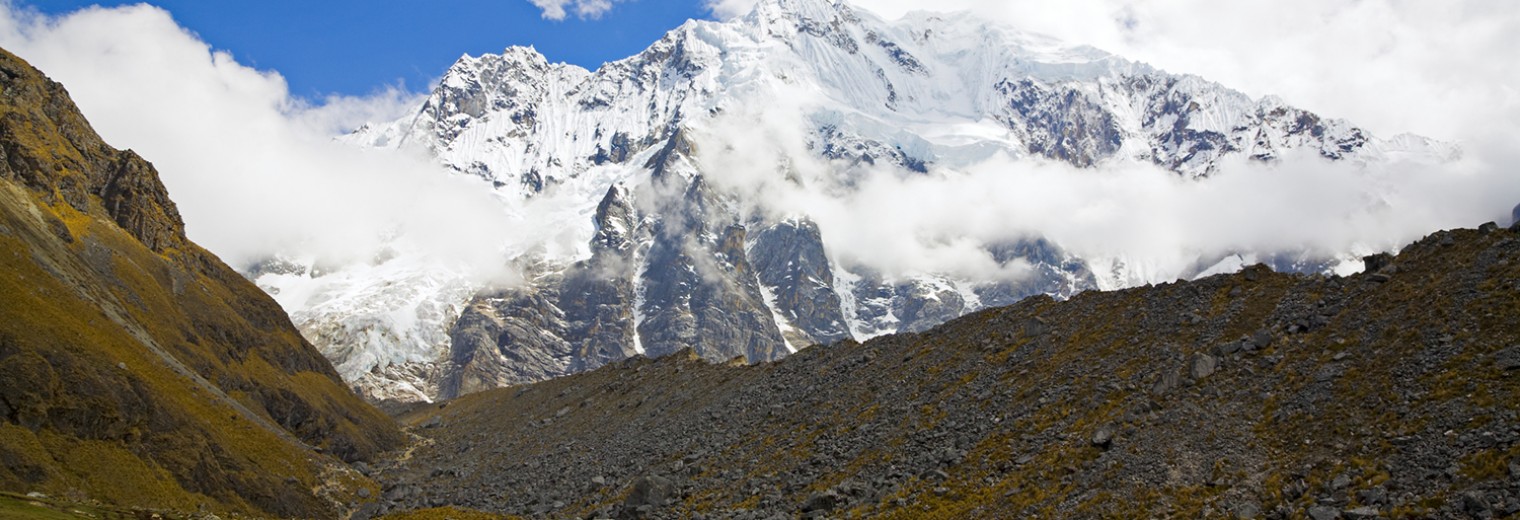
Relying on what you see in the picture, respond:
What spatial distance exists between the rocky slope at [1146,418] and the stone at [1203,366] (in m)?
0.12

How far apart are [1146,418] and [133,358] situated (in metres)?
80.6

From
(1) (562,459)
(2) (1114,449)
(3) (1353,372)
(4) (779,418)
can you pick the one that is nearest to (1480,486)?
(3) (1353,372)

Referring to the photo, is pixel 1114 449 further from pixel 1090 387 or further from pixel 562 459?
pixel 562 459

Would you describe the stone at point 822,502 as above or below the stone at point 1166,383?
below

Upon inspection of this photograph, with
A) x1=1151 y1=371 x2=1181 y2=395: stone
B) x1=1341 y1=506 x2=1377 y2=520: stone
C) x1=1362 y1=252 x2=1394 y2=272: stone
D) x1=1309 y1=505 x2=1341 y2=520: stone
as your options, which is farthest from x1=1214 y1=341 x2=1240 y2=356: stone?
x1=1341 y1=506 x2=1377 y2=520: stone

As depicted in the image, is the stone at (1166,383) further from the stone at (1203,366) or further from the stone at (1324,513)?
the stone at (1324,513)

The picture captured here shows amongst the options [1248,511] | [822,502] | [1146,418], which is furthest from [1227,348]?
[822,502]

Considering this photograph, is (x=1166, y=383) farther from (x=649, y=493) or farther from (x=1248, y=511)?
(x=649, y=493)

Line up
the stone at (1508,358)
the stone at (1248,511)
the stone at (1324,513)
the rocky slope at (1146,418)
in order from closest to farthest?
the stone at (1324,513) < the stone at (1248,511) < the rocky slope at (1146,418) < the stone at (1508,358)

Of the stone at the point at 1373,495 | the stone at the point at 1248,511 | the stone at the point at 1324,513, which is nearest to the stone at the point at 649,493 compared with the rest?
the stone at the point at 1248,511

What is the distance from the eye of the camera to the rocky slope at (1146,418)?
42.2 meters

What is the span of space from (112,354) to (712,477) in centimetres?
5134

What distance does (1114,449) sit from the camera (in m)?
50.9

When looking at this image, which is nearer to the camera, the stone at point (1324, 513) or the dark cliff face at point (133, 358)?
the stone at point (1324, 513)
